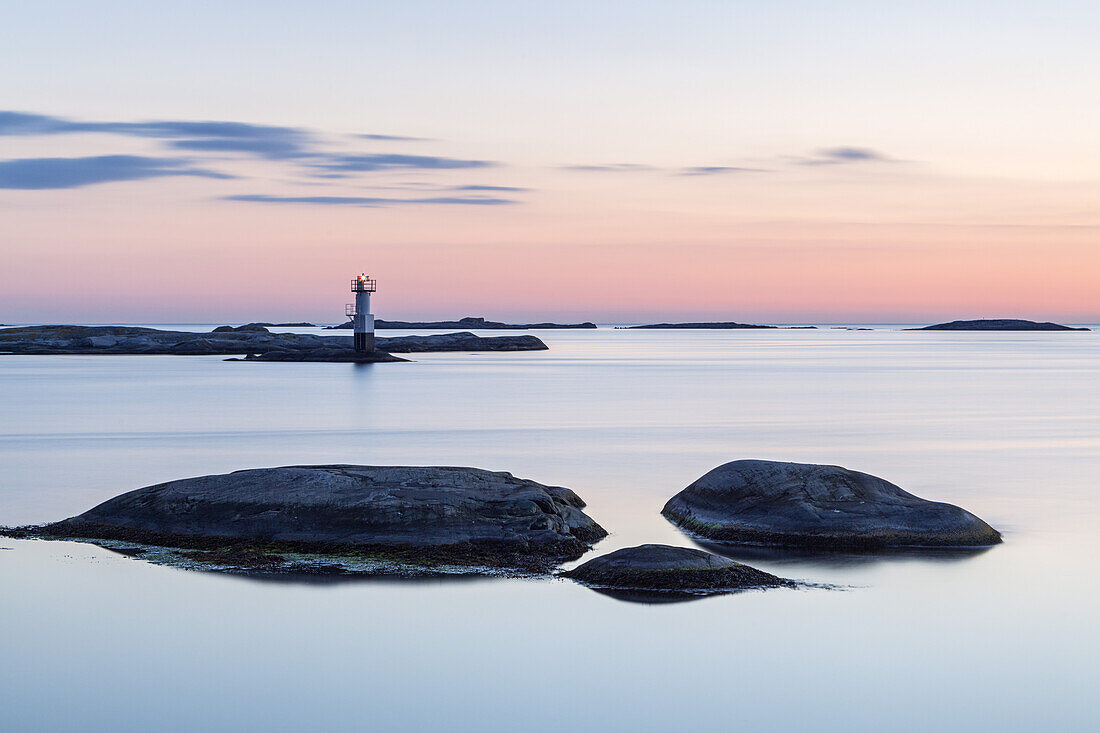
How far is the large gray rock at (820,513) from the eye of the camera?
15.8 meters

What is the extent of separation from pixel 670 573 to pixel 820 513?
3685 mm

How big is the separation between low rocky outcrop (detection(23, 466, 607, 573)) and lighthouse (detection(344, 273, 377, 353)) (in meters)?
59.3

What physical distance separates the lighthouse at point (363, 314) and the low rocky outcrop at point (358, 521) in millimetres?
59330

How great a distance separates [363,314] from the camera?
260 feet

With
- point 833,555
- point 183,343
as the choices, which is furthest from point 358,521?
point 183,343

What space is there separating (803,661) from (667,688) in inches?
63.2

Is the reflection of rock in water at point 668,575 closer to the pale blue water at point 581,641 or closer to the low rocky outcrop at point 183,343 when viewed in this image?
the pale blue water at point 581,641

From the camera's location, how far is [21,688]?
35.0 ft

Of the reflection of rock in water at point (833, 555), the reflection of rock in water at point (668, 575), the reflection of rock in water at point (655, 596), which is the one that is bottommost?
the reflection of rock in water at point (655, 596)

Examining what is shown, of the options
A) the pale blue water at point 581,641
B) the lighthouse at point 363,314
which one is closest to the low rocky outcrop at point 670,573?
the pale blue water at point 581,641

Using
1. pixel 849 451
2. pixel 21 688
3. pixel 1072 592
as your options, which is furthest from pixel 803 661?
pixel 849 451

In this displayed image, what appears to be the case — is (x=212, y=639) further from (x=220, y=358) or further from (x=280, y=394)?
(x=220, y=358)

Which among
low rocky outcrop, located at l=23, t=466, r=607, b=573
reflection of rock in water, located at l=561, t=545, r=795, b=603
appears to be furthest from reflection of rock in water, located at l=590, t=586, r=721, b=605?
low rocky outcrop, located at l=23, t=466, r=607, b=573

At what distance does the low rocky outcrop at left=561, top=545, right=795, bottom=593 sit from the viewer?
1320cm
